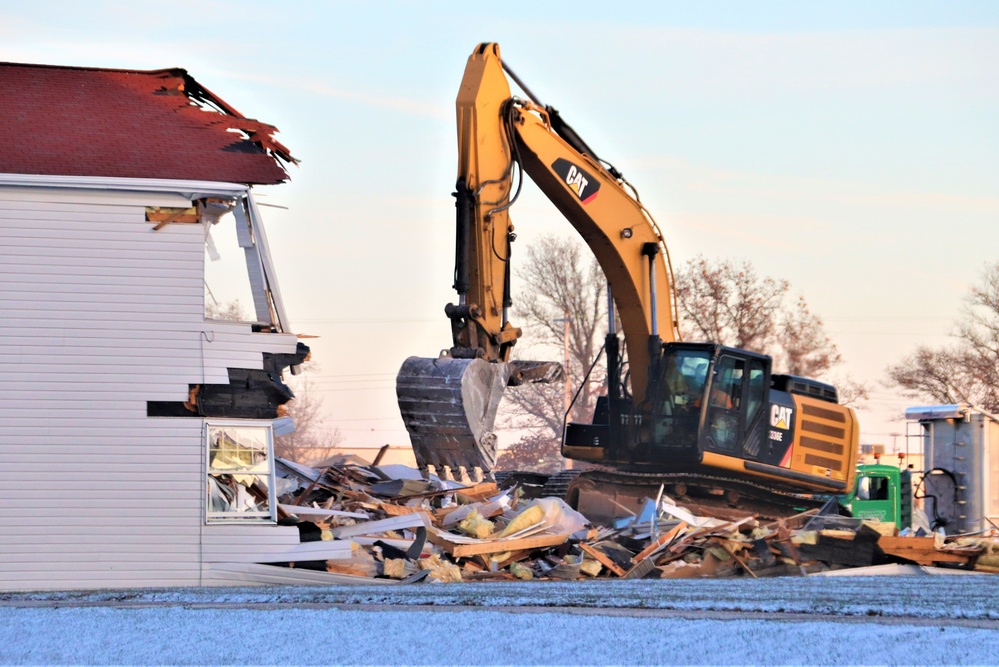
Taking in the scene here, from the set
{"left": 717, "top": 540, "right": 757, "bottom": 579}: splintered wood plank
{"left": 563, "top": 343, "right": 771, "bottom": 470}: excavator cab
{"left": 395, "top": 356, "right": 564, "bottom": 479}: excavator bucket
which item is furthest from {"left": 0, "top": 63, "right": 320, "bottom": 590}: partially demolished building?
{"left": 563, "top": 343, "right": 771, "bottom": 470}: excavator cab

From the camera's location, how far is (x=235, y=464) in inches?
568

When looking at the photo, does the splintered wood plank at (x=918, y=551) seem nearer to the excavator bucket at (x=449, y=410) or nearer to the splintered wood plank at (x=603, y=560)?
the splintered wood plank at (x=603, y=560)

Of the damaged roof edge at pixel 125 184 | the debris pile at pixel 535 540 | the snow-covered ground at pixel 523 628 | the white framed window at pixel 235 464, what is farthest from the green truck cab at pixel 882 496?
the damaged roof edge at pixel 125 184

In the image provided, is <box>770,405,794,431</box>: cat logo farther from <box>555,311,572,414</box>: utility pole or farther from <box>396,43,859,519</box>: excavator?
<box>555,311,572,414</box>: utility pole

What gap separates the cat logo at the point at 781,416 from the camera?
2067cm

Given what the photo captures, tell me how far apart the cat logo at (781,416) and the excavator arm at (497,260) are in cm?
210

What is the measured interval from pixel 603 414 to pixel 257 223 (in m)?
9.74

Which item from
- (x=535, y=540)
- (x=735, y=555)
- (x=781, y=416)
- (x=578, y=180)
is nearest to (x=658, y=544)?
(x=735, y=555)

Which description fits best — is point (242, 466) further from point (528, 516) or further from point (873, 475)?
point (873, 475)

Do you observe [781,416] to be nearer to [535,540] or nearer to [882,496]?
[882,496]

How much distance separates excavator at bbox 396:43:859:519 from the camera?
690 inches

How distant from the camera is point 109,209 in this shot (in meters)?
14.4

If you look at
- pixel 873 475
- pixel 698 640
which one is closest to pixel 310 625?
pixel 698 640

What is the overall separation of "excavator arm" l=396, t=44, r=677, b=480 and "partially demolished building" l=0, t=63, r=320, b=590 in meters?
2.08
